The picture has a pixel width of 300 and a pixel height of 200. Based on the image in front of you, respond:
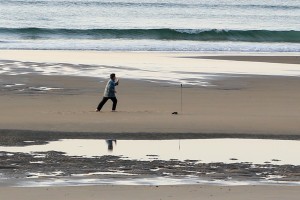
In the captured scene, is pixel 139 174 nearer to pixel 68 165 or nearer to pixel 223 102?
pixel 68 165

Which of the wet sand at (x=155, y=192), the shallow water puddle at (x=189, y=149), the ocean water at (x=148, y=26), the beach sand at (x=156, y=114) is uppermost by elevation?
the ocean water at (x=148, y=26)

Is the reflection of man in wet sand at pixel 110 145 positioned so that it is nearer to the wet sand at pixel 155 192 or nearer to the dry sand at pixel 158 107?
the dry sand at pixel 158 107

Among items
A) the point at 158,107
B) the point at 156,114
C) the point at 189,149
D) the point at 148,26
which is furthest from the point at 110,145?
the point at 148,26

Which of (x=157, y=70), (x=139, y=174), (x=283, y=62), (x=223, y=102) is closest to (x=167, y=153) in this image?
(x=139, y=174)

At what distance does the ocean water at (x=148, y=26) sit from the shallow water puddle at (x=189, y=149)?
28.9m

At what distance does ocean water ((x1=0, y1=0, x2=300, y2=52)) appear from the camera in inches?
2131

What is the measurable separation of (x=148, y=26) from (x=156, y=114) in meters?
45.0

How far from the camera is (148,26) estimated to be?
68.7m

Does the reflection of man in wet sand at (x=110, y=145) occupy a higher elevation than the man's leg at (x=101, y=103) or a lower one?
lower

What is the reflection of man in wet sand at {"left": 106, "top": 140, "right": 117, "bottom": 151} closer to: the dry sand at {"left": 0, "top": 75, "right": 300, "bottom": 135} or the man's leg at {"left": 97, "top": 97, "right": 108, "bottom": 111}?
the dry sand at {"left": 0, "top": 75, "right": 300, "bottom": 135}

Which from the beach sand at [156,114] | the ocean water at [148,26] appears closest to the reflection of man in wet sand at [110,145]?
the beach sand at [156,114]

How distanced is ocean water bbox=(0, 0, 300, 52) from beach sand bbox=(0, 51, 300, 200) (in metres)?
18.7

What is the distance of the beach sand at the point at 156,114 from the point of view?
14.2 m

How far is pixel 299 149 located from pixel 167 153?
289 cm
